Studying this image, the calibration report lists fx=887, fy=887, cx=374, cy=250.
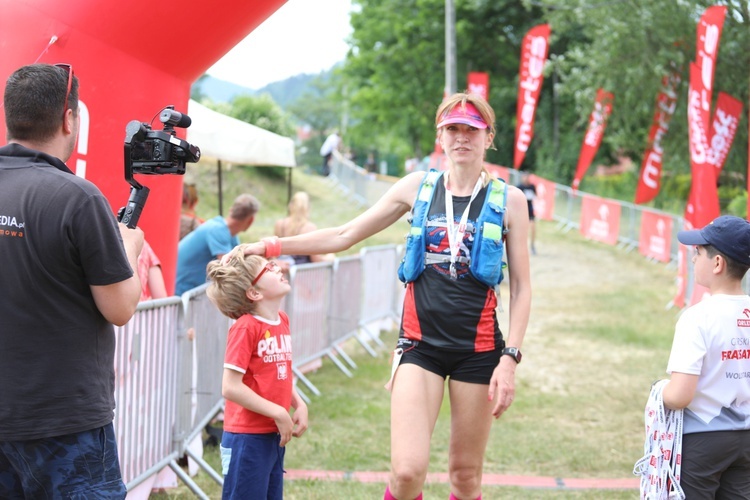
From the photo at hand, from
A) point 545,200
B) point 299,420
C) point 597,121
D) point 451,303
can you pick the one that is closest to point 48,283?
point 299,420

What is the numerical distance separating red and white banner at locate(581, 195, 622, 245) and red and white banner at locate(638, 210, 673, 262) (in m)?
1.36

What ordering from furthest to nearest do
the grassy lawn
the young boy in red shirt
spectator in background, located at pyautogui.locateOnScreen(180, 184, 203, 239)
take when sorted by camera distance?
spectator in background, located at pyautogui.locateOnScreen(180, 184, 203, 239), the grassy lawn, the young boy in red shirt

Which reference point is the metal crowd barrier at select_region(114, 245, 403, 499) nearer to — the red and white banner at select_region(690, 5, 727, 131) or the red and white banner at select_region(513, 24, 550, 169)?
the red and white banner at select_region(690, 5, 727, 131)

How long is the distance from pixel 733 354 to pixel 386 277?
30.8ft

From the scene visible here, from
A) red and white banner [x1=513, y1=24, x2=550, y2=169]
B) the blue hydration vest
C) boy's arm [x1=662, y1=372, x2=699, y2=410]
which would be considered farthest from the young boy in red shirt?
red and white banner [x1=513, y1=24, x2=550, y2=169]

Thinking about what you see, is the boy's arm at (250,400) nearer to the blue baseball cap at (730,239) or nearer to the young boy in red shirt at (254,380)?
the young boy in red shirt at (254,380)

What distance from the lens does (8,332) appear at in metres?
2.68

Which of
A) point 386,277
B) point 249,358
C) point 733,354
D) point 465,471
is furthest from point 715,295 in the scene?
point 386,277

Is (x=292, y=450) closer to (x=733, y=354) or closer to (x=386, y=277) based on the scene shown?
(x=733, y=354)

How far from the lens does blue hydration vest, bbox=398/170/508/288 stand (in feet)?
12.7

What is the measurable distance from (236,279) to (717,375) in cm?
204

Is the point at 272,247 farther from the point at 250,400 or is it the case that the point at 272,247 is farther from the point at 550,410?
the point at 550,410

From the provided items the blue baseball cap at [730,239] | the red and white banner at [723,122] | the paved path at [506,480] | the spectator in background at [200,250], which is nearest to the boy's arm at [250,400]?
the blue baseball cap at [730,239]

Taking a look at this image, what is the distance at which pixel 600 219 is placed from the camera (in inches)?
1007
